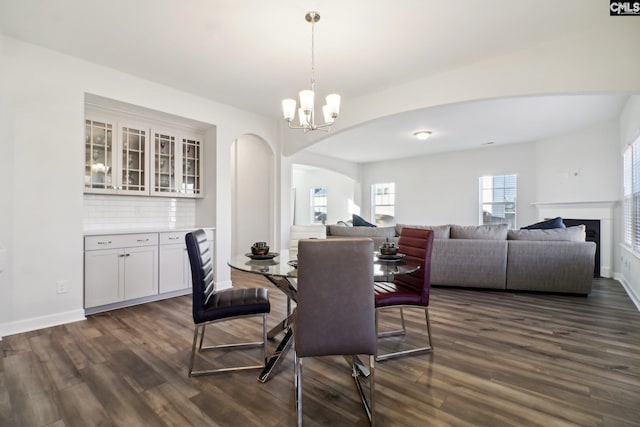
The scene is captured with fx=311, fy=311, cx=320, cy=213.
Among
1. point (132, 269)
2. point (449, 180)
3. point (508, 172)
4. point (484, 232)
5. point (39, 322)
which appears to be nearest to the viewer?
point (39, 322)

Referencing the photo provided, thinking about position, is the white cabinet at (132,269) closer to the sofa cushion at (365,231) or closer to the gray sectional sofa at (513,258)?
the sofa cushion at (365,231)

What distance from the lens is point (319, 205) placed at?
34.6 ft

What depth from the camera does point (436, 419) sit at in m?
1.66

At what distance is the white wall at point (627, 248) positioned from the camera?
12.4 feet

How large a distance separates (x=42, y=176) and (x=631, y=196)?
7063mm

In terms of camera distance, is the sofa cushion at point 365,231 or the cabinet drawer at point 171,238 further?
the sofa cushion at point 365,231

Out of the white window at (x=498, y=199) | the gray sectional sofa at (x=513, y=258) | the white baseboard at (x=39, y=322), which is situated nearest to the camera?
the white baseboard at (x=39, y=322)

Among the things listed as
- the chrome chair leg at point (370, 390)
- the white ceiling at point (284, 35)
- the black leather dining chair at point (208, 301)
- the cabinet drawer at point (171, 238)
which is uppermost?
the white ceiling at point (284, 35)

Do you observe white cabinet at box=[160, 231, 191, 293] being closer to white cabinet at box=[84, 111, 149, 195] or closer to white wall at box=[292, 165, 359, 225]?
white cabinet at box=[84, 111, 149, 195]

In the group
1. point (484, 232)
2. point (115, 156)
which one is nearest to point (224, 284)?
point (115, 156)

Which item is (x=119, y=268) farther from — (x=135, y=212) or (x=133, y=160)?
(x=133, y=160)

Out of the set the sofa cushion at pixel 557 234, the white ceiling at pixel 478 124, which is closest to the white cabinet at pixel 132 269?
the white ceiling at pixel 478 124

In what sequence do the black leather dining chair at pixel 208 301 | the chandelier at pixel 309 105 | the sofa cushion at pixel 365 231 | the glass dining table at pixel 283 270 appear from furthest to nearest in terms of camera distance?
the sofa cushion at pixel 365 231, the chandelier at pixel 309 105, the black leather dining chair at pixel 208 301, the glass dining table at pixel 283 270

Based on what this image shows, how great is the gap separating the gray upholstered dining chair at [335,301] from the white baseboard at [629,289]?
3872mm
